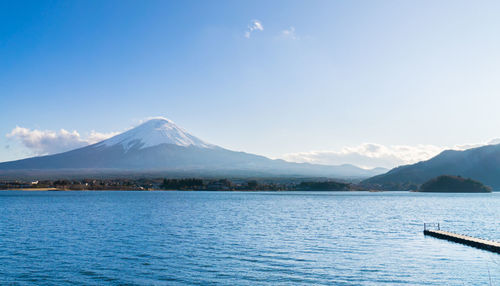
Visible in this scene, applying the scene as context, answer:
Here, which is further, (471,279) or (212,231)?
(212,231)

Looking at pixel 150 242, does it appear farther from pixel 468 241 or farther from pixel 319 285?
pixel 468 241

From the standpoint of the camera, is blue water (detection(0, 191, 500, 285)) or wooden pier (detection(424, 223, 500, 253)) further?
wooden pier (detection(424, 223, 500, 253))

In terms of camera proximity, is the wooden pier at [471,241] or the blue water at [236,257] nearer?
the blue water at [236,257]

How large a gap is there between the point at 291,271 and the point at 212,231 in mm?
21627

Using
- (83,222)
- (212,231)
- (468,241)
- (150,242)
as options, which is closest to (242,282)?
(150,242)

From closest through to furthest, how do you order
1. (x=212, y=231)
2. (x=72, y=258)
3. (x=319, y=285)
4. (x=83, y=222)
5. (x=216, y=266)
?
(x=319, y=285)
(x=216, y=266)
(x=72, y=258)
(x=212, y=231)
(x=83, y=222)

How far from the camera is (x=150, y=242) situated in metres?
39.8

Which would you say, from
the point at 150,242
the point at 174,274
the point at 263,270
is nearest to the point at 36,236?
Answer: the point at 150,242

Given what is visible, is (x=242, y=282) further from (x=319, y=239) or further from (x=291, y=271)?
(x=319, y=239)

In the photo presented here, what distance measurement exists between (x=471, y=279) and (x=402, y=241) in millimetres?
15926

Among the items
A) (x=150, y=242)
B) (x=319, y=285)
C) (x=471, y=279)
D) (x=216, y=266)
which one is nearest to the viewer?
(x=319, y=285)

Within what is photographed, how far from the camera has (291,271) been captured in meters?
27.5

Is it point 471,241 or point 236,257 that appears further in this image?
point 471,241

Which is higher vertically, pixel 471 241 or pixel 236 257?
pixel 471 241
